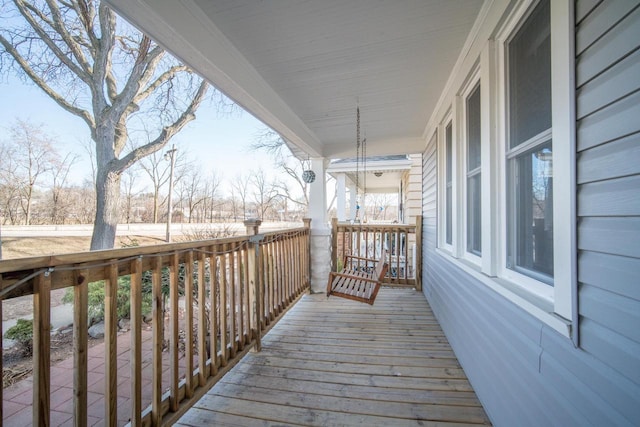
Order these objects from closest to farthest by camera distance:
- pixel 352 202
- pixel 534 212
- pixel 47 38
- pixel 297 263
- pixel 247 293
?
pixel 534 212
pixel 247 293
pixel 297 263
pixel 47 38
pixel 352 202

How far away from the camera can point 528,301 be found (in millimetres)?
1215

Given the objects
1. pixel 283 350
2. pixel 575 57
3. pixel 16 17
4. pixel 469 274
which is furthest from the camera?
pixel 16 17

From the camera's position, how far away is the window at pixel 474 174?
2.10 m

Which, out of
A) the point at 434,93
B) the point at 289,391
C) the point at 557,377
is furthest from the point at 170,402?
the point at 434,93

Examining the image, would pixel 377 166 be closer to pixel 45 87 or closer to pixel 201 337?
pixel 201 337

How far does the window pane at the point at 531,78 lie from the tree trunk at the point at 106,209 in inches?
425

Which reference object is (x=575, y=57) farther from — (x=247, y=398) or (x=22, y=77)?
(x=22, y=77)

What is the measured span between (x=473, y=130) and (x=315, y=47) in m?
1.46

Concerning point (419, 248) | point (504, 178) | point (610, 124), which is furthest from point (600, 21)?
point (419, 248)

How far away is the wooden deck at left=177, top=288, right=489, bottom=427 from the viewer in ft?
5.57

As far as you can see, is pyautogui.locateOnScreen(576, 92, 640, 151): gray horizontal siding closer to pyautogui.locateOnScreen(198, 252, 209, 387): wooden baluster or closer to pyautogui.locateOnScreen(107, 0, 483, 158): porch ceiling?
pyautogui.locateOnScreen(107, 0, 483, 158): porch ceiling

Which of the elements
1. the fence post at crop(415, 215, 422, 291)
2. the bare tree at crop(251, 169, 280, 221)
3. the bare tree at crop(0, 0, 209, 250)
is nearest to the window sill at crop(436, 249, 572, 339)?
the fence post at crop(415, 215, 422, 291)

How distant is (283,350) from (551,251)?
7.33ft

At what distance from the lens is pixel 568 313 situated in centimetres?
97
